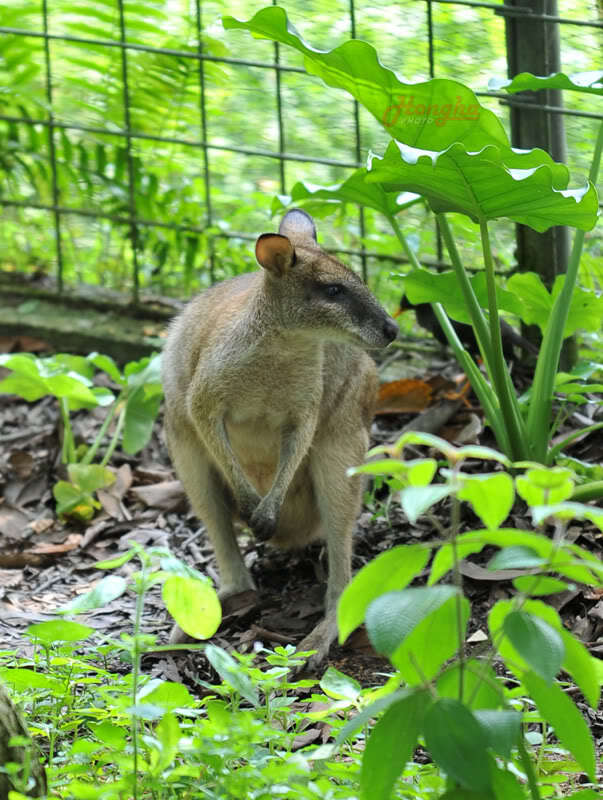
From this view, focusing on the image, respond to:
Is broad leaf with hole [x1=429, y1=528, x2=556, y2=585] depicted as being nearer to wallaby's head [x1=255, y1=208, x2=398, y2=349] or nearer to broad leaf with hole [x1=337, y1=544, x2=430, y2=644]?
broad leaf with hole [x1=337, y1=544, x2=430, y2=644]

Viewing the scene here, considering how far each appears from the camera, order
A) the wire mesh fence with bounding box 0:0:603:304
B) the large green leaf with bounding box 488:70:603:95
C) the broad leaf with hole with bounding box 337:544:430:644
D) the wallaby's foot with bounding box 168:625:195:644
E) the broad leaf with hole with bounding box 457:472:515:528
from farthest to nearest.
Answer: the wire mesh fence with bounding box 0:0:603:304, the wallaby's foot with bounding box 168:625:195:644, the large green leaf with bounding box 488:70:603:95, the broad leaf with hole with bounding box 337:544:430:644, the broad leaf with hole with bounding box 457:472:515:528

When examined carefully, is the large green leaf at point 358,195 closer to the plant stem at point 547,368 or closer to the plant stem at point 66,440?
the plant stem at point 547,368

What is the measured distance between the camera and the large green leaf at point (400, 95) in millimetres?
3461

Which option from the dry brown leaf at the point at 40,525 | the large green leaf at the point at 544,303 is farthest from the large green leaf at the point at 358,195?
the dry brown leaf at the point at 40,525

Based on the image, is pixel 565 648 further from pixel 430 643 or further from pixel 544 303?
pixel 544 303

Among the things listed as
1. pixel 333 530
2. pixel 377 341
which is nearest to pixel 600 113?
pixel 377 341

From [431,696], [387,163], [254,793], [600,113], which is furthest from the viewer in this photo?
[600,113]

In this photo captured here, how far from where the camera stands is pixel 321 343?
4102mm

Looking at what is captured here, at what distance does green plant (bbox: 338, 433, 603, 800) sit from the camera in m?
1.81

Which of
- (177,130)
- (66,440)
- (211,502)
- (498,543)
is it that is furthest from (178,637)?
(177,130)

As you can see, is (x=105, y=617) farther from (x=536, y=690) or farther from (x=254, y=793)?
(x=536, y=690)

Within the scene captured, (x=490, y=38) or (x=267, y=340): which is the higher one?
(x=490, y=38)

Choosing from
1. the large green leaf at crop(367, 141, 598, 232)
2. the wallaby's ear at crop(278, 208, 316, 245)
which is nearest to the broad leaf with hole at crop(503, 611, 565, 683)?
the large green leaf at crop(367, 141, 598, 232)

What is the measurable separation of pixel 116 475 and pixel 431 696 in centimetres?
332
